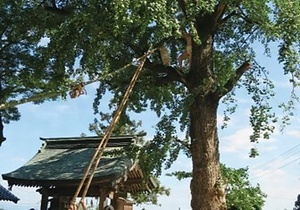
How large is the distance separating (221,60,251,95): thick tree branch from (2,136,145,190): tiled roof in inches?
129

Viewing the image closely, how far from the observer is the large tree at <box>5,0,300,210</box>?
7586mm

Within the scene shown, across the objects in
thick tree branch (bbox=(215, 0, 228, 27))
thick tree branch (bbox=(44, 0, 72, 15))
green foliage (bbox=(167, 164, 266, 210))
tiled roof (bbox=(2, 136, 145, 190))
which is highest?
thick tree branch (bbox=(44, 0, 72, 15))

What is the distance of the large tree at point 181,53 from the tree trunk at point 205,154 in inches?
0.7

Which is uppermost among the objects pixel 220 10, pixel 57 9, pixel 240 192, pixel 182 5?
pixel 57 9

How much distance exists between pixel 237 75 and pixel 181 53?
1.31 metres

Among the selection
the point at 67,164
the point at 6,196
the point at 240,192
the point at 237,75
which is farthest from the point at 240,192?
the point at 6,196

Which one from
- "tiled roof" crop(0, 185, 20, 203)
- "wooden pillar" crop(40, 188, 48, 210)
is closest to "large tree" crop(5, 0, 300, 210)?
"wooden pillar" crop(40, 188, 48, 210)

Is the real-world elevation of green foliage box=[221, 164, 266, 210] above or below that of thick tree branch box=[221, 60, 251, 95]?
below

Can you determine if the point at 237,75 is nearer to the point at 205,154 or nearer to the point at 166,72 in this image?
the point at 166,72

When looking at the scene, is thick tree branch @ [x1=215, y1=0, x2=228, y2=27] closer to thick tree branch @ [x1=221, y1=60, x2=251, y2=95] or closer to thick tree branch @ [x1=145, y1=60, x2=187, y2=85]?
thick tree branch @ [x1=221, y1=60, x2=251, y2=95]

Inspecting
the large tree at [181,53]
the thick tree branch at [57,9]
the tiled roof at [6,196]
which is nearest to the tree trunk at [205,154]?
the large tree at [181,53]

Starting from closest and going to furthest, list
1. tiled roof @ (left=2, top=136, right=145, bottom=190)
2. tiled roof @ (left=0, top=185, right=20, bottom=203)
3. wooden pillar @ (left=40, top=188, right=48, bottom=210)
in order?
tiled roof @ (left=2, top=136, right=145, bottom=190), wooden pillar @ (left=40, top=188, right=48, bottom=210), tiled roof @ (left=0, top=185, right=20, bottom=203)

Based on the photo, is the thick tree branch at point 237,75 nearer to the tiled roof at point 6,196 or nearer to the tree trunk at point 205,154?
the tree trunk at point 205,154

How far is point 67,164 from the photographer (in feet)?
38.3
